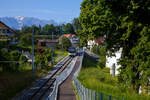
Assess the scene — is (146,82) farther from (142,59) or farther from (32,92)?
(32,92)

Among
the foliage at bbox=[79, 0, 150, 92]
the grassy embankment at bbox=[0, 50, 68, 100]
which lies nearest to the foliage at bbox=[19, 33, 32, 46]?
the grassy embankment at bbox=[0, 50, 68, 100]

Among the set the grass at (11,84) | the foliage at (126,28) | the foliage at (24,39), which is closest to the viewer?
the foliage at (126,28)

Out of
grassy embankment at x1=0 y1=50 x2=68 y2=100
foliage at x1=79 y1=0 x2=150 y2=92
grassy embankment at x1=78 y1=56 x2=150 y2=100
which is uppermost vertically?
foliage at x1=79 y1=0 x2=150 y2=92

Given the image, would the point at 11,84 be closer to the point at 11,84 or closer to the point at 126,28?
the point at 11,84

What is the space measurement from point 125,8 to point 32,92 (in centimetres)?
1731

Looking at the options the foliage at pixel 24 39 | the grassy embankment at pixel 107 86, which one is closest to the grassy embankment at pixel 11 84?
the grassy embankment at pixel 107 86

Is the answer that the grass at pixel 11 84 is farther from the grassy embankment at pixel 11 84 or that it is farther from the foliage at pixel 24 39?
the foliage at pixel 24 39

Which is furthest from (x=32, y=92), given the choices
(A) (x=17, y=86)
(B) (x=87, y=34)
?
(B) (x=87, y=34)

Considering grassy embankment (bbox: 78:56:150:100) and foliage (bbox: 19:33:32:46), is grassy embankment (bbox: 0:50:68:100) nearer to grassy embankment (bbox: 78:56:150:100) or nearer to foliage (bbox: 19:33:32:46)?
grassy embankment (bbox: 78:56:150:100)

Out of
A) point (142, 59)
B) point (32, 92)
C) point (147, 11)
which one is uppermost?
point (147, 11)

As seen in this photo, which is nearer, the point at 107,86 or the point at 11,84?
the point at 107,86

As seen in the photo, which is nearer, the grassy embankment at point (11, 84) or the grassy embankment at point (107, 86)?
the grassy embankment at point (107, 86)

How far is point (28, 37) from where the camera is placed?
98562mm

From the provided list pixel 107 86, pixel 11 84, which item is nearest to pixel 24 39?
pixel 11 84
